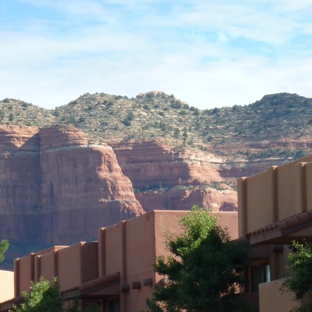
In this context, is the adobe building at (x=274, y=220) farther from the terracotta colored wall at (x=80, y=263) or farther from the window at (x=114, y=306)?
the terracotta colored wall at (x=80, y=263)

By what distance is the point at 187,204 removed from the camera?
153 meters

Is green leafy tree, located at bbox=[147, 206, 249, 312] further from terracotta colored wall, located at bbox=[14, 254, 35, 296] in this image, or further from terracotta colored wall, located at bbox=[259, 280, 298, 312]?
terracotta colored wall, located at bbox=[14, 254, 35, 296]

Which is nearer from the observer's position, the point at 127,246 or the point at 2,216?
the point at 127,246

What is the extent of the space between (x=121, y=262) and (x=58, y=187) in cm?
12221

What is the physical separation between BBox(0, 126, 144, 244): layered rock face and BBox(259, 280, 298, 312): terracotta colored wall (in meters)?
128

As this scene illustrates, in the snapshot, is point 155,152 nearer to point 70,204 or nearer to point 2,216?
point 70,204

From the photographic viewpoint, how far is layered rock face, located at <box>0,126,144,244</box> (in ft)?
501

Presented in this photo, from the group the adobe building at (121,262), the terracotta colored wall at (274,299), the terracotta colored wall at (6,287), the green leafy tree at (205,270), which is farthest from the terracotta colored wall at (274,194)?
the terracotta colored wall at (6,287)

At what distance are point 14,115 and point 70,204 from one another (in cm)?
1792

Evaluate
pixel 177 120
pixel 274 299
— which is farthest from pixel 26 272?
pixel 177 120

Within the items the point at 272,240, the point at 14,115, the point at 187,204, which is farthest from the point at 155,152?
the point at 272,240

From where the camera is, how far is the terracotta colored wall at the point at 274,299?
21031 millimetres

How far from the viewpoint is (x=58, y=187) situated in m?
155

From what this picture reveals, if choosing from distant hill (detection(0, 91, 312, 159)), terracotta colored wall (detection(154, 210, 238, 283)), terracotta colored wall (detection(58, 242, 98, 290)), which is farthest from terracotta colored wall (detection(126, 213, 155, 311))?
distant hill (detection(0, 91, 312, 159))
